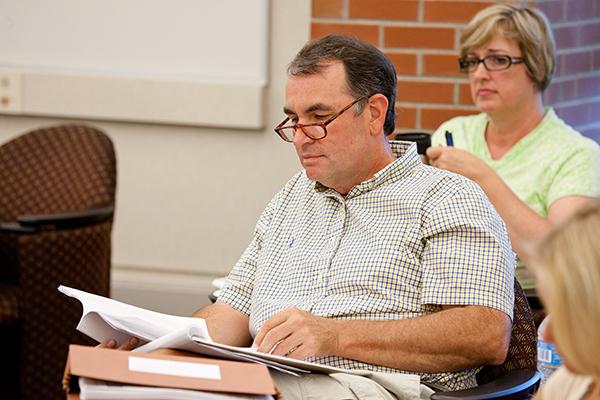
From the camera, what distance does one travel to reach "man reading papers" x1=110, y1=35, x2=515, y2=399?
223 centimetres

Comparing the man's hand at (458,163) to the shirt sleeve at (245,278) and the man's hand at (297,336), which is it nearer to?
the shirt sleeve at (245,278)

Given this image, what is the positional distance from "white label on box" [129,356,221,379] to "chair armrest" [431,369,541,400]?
43 cm

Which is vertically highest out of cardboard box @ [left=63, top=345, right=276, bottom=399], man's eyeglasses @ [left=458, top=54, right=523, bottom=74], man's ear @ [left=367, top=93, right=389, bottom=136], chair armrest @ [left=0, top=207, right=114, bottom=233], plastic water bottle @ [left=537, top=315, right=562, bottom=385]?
man's eyeglasses @ [left=458, top=54, right=523, bottom=74]

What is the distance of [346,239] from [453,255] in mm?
287

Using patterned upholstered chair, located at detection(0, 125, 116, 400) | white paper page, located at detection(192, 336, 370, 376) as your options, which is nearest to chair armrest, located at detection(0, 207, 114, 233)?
patterned upholstered chair, located at detection(0, 125, 116, 400)

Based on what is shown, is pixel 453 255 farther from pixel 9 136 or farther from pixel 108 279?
pixel 9 136

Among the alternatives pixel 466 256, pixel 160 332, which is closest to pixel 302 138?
pixel 466 256

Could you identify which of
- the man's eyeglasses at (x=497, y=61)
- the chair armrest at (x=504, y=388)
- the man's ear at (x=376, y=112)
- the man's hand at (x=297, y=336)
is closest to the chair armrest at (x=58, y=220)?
the man's eyeglasses at (x=497, y=61)

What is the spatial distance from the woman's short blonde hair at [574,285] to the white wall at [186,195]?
280cm

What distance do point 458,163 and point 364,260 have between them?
781 millimetres

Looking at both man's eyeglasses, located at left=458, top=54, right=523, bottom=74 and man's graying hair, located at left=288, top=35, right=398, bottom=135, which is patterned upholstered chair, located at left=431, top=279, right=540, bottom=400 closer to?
man's graying hair, located at left=288, top=35, right=398, bottom=135

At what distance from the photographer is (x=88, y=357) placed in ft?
6.22

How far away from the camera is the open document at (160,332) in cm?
201

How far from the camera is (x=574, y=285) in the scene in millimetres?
1367
